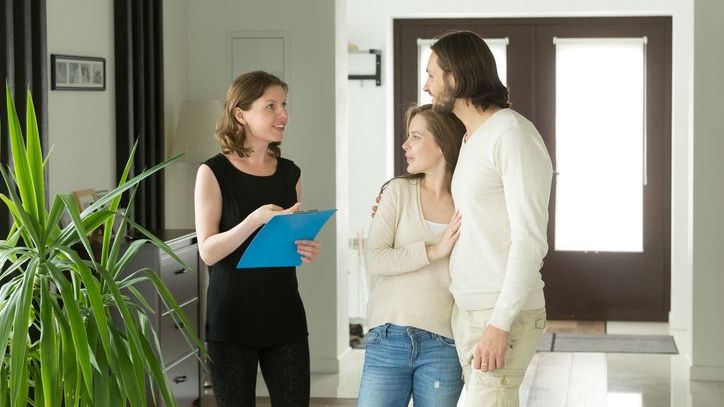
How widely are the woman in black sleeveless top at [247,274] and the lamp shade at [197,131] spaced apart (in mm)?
2430

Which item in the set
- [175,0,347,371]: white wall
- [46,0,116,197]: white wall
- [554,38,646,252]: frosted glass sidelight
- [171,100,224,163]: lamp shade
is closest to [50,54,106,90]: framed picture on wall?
[46,0,116,197]: white wall

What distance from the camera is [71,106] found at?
176 inches

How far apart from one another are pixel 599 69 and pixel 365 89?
1628 mm

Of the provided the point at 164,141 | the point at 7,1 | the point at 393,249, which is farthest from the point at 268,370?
the point at 164,141

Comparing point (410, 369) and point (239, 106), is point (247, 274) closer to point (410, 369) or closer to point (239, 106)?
point (239, 106)

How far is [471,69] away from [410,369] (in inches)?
27.2

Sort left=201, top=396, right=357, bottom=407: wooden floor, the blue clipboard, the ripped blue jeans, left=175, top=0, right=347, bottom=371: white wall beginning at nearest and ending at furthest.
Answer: the ripped blue jeans
the blue clipboard
left=201, top=396, right=357, bottom=407: wooden floor
left=175, top=0, right=347, bottom=371: white wall

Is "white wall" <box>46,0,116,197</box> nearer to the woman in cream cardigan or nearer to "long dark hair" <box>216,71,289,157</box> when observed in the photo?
"long dark hair" <box>216,71,289,157</box>

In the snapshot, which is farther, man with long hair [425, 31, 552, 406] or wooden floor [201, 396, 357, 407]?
wooden floor [201, 396, 357, 407]

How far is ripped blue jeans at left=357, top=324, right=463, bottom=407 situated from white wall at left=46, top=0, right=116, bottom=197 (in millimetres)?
2103

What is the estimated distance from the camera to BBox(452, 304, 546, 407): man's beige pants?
7.59 feet
